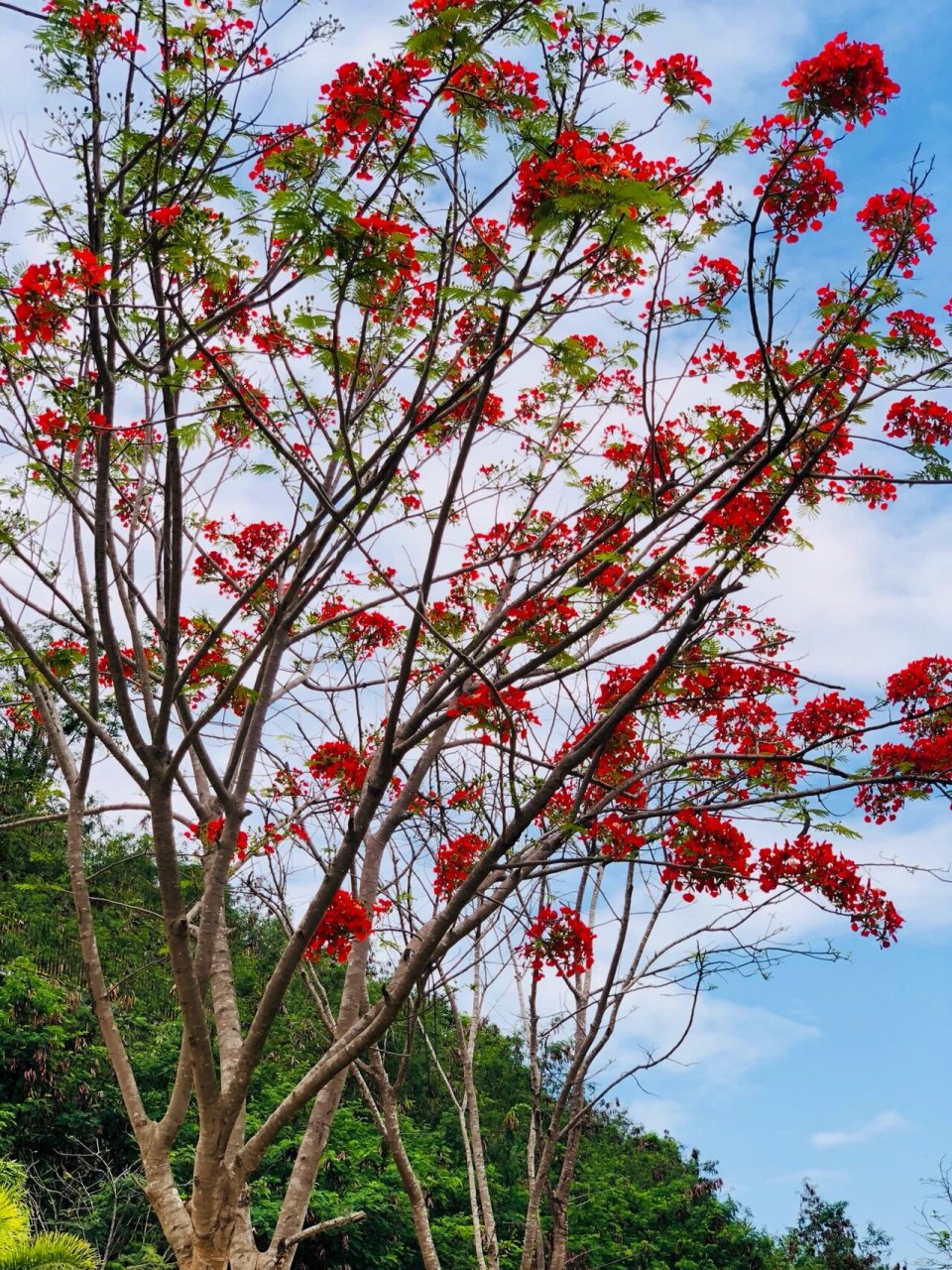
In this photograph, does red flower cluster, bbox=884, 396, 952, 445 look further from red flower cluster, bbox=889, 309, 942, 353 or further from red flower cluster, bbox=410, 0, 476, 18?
red flower cluster, bbox=410, 0, 476, 18

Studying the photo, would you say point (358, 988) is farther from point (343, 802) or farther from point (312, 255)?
point (312, 255)

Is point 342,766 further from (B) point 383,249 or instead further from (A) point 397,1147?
(B) point 383,249

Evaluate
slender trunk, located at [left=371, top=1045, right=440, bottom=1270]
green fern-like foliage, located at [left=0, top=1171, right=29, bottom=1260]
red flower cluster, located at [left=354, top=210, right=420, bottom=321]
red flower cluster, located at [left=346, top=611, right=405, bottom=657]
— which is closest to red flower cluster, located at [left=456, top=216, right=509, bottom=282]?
red flower cluster, located at [left=354, top=210, right=420, bottom=321]

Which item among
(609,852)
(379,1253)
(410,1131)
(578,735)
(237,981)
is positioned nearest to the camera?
(609,852)

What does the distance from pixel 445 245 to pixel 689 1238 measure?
10583 millimetres

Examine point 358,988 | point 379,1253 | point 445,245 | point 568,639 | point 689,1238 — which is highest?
point 445,245

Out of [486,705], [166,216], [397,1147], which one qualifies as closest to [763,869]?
[486,705]

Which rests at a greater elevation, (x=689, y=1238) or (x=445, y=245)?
(x=445, y=245)

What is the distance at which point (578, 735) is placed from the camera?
6.22 meters

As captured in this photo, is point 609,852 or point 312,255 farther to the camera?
point 609,852

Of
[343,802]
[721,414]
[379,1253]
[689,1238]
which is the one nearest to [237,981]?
[379,1253]

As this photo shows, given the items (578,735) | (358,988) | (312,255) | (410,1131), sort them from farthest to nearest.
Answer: (410,1131) < (578,735) < (358,988) < (312,255)

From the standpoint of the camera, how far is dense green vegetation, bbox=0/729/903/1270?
352 inches

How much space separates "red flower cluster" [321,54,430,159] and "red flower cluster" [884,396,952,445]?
95.2 inches
